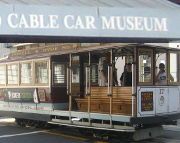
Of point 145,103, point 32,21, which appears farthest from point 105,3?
point 145,103

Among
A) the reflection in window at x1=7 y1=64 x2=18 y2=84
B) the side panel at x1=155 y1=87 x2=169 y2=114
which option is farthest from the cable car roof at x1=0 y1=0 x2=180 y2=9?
the reflection in window at x1=7 y1=64 x2=18 y2=84

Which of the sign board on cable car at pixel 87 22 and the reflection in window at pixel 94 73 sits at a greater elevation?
the sign board on cable car at pixel 87 22

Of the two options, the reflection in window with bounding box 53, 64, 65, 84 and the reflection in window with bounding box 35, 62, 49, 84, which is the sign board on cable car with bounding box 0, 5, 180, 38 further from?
the reflection in window with bounding box 35, 62, 49, 84

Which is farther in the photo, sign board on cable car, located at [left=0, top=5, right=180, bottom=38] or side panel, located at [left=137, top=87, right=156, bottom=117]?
side panel, located at [left=137, top=87, right=156, bottom=117]

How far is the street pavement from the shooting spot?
1441 cm

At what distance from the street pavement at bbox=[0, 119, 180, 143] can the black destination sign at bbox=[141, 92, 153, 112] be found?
116 cm

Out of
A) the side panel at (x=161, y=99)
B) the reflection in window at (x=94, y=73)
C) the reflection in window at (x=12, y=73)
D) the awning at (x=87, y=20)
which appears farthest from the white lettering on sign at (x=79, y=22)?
the reflection in window at (x=12, y=73)

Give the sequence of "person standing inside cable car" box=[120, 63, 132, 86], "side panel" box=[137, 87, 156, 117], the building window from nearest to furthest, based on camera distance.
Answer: "side panel" box=[137, 87, 156, 117], "person standing inside cable car" box=[120, 63, 132, 86], the building window

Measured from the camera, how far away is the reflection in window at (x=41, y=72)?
16891mm

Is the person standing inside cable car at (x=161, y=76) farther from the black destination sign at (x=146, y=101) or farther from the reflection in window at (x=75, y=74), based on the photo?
the reflection in window at (x=75, y=74)

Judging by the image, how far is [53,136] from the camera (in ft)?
51.6

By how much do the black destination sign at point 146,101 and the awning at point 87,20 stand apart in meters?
6.92

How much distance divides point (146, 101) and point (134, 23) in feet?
24.4

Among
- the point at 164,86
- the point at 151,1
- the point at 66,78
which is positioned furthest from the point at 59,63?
the point at 151,1
